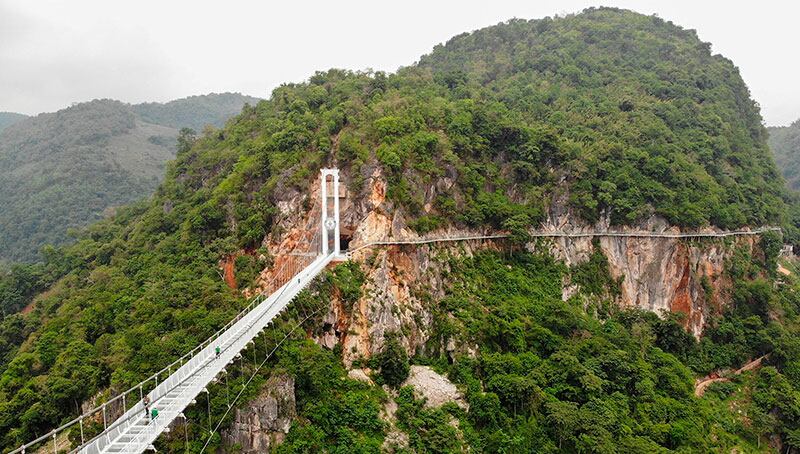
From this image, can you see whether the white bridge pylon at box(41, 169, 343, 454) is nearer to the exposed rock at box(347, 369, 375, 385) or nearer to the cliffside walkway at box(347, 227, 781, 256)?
the cliffside walkway at box(347, 227, 781, 256)

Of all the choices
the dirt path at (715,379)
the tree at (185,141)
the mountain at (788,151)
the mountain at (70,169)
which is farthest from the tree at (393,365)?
the mountain at (788,151)

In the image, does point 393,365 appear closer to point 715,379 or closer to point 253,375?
point 253,375

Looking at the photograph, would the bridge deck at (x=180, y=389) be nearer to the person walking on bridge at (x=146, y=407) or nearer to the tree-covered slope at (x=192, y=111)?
the person walking on bridge at (x=146, y=407)

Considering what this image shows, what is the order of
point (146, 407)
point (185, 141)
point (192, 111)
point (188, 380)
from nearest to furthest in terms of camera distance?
point (146, 407)
point (188, 380)
point (185, 141)
point (192, 111)

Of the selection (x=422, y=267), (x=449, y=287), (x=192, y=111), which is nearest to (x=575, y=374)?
(x=449, y=287)

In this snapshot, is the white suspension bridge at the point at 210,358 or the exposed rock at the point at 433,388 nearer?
the white suspension bridge at the point at 210,358

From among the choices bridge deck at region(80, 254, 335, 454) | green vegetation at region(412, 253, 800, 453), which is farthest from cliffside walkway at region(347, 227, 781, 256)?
bridge deck at region(80, 254, 335, 454)
